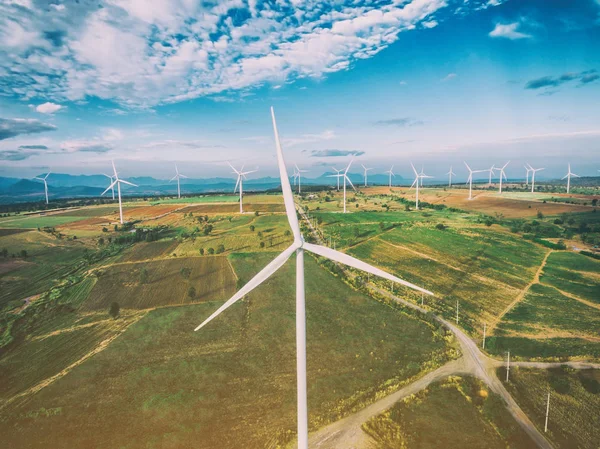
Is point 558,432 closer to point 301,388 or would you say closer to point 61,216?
point 301,388

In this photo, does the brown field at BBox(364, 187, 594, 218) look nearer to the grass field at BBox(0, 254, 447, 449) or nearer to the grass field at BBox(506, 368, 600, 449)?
A: the grass field at BBox(506, 368, 600, 449)

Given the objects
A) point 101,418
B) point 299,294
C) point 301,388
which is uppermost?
point 299,294

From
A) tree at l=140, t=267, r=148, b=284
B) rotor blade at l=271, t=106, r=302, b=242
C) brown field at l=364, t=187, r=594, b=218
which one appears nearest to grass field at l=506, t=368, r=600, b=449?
rotor blade at l=271, t=106, r=302, b=242

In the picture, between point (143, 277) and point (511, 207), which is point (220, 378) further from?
point (511, 207)

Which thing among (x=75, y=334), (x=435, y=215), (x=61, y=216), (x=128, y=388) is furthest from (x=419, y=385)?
(x=61, y=216)

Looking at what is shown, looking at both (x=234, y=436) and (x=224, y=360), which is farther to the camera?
(x=224, y=360)
